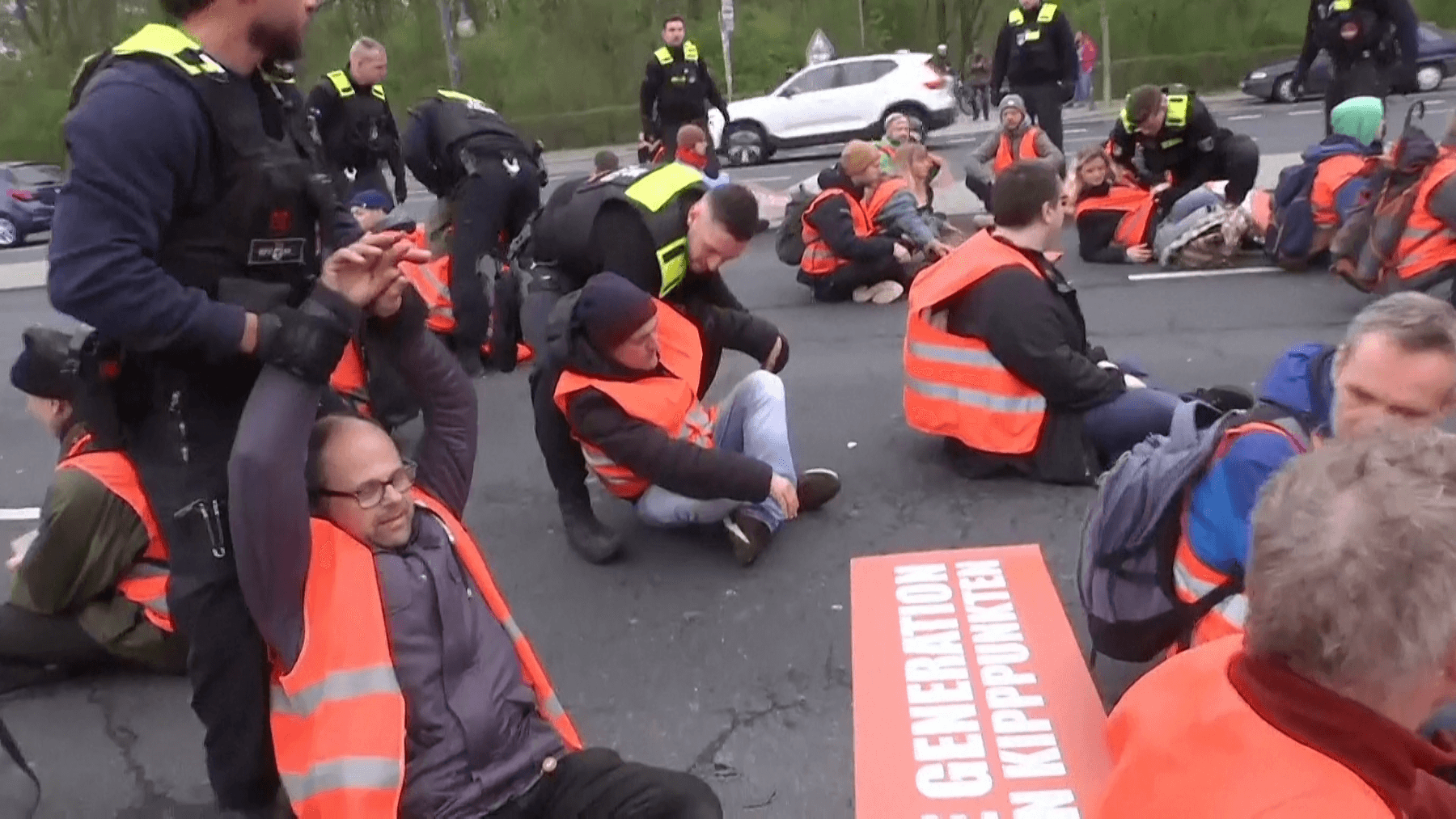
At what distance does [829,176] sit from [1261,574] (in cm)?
687

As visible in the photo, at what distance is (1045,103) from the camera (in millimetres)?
11180

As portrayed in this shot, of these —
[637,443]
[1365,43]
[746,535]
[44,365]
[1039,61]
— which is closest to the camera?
[44,365]

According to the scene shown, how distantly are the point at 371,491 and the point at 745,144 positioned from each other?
18457 mm

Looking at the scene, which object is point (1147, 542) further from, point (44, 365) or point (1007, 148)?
point (1007, 148)

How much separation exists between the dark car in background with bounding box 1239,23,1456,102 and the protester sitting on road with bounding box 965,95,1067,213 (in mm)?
11926

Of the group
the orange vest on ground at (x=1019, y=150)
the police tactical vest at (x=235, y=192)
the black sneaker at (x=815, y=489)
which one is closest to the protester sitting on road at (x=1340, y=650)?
the police tactical vest at (x=235, y=192)

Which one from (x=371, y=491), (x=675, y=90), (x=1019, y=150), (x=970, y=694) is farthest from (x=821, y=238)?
(x=371, y=491)

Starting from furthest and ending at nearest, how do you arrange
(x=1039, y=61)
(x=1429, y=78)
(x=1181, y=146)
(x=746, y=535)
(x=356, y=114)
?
(x=1429, y=78) < (x=1039, y=61) < (x=1181, y=146) < (x=356, y=114) < (x=746, y=535)

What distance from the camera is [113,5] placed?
106 ft

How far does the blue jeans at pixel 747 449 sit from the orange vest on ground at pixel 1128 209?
16.4 feet

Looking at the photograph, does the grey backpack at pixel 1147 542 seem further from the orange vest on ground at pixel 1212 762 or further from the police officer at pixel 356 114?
the police officer at pixel 356 114

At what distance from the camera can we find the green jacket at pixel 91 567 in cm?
337

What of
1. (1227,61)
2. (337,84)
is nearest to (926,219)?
(337,84)

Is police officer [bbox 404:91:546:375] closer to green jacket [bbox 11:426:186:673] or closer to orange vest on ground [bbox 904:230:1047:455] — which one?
orange vest on ground [bbox 904:230:1047:455]
